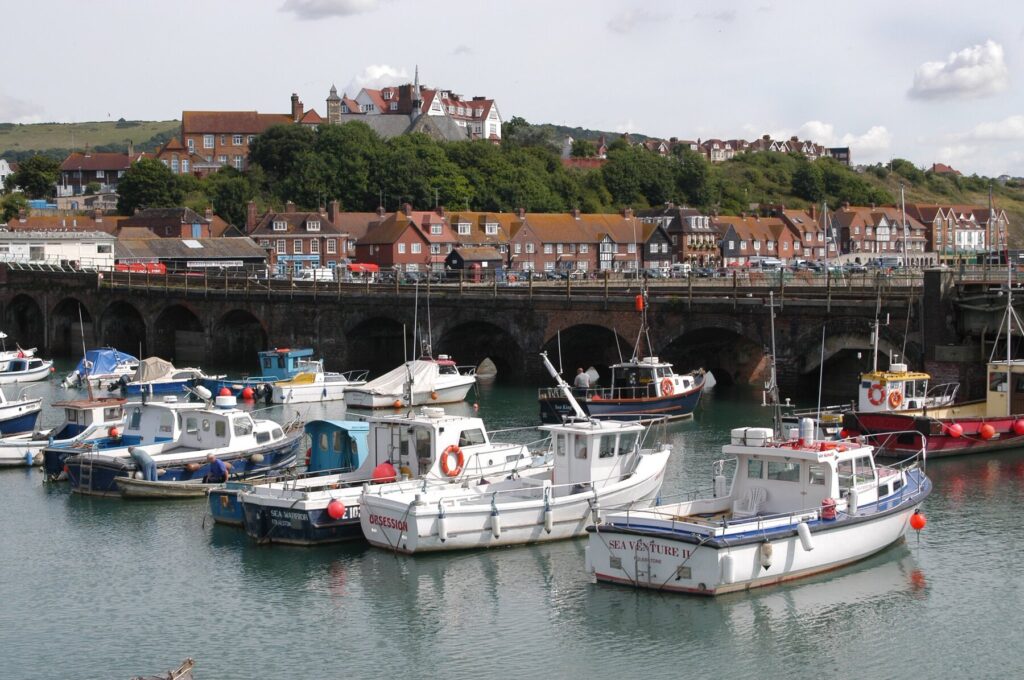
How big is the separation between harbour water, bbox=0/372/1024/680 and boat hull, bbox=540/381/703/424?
59.8 feet

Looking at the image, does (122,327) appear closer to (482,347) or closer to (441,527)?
(482,347)

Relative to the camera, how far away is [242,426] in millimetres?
41156

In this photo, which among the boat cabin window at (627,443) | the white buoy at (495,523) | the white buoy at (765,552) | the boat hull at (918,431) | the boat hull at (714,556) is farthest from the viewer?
the boat hull at (918,431)

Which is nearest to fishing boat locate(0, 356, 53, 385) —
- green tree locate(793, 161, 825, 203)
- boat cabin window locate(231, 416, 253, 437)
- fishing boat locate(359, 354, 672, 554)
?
boat cabin window locate(231, 416, 253, 437)

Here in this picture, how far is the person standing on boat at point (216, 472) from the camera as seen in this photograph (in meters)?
39.2

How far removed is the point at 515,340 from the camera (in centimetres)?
6956

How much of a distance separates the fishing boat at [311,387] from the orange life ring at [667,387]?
55.0 feet

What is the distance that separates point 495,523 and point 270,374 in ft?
126

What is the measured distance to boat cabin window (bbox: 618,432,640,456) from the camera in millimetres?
34125

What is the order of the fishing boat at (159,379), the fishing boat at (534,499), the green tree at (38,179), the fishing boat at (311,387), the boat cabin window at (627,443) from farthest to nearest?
1. the green tree at (38,179)
2. the fishing boat at (311,387)
3. the fishing boat at (159,379)
4. the boat cabin window at (627,443)
5. the fishing boat at (534,499)

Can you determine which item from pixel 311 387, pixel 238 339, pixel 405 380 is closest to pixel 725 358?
pixel 405 380

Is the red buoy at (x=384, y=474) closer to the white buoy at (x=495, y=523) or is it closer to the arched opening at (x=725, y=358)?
the white buoy at (x=495, y=523)

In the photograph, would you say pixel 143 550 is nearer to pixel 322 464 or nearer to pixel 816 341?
pixel 322 464

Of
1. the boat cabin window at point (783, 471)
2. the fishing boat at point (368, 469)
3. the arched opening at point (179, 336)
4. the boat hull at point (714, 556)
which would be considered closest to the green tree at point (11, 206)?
the arched opening at point (179, 336)
